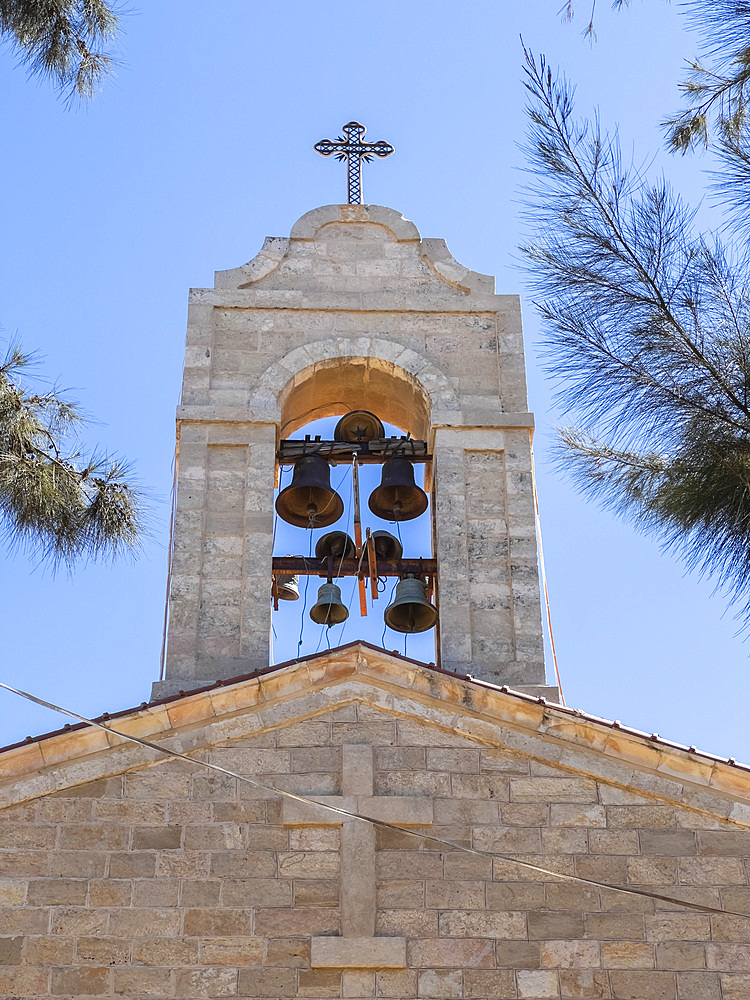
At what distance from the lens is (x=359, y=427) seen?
1056 centimetres

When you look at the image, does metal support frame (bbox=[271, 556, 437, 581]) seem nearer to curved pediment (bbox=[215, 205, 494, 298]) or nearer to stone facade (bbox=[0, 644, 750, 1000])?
stone facade (bbox=[0, 644, 750, 1000])


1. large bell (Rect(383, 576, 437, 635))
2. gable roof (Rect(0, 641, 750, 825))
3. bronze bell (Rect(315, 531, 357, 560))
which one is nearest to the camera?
gable roof (Rect(0, 641, 750, 825))

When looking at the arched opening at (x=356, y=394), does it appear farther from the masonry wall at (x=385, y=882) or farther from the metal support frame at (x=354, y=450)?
the masonry wall at (x=385, y=882)

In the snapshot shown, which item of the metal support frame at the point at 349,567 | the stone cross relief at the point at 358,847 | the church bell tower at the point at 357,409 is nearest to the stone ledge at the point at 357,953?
the stone cross relief at the point at 358,847

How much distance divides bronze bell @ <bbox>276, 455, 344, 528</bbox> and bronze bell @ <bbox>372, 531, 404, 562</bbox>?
0.35m

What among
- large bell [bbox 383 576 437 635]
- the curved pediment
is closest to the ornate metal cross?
the curved pediment

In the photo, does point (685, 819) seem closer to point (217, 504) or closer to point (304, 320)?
point (217, 504)

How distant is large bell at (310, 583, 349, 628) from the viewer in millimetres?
9516

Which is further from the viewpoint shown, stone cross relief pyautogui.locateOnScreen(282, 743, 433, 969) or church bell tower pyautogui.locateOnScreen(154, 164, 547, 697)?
church bell tower pyautogui.locateOnScreen(154, 164, 547, 697)

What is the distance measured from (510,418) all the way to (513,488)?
554mm

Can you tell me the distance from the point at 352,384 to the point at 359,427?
38cm

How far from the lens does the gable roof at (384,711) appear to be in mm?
7758

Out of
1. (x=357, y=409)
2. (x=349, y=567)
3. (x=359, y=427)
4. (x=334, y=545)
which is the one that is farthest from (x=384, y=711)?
(x=357, y=409)

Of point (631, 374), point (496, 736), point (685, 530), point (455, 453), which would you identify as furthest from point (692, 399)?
point (455, 453)
